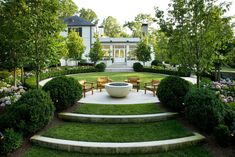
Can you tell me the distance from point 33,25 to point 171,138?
5818 mm

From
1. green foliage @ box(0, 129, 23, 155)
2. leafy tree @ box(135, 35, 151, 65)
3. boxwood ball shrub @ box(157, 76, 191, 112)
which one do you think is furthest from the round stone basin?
leafy tree @ box(135, 35, 151, 65)

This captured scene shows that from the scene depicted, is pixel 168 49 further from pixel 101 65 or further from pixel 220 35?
pixel 101 65

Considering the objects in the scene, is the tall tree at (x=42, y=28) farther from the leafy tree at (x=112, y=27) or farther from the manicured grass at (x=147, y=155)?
the leafy tree at (x=112, y=27)

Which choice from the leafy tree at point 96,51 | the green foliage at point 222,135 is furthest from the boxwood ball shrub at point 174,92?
the leafy tree at point 96,51

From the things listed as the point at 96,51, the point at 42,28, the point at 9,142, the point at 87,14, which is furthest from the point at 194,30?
the point at 87,14

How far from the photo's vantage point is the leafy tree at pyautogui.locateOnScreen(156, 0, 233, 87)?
7.64m

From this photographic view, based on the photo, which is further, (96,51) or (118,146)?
(96,51)

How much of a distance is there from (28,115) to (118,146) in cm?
274

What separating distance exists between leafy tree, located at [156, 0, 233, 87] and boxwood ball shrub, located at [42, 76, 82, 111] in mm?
3948

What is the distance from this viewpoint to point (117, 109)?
8.36m

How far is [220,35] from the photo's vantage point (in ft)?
24.9

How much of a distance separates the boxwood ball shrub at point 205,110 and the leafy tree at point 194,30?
1420 mm

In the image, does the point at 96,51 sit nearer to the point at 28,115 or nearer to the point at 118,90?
the point at 118,90

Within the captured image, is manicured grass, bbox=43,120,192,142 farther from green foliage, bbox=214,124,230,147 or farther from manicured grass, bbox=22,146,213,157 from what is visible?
green foliage, bbox=214,124,230,147
